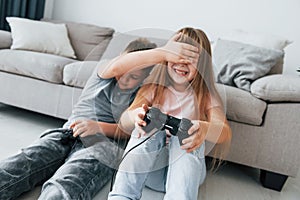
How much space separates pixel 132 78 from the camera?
1.01 metres

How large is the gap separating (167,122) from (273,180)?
100cm

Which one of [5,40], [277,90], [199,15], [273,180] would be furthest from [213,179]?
[5,40]

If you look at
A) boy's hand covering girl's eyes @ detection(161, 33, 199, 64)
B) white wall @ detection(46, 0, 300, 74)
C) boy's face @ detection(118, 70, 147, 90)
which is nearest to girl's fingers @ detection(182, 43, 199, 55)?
boy's hand covering girl's eyes @ detection(161, 33, 199, 64)

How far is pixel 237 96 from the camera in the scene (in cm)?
170

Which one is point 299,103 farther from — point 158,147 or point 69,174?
point 69,174

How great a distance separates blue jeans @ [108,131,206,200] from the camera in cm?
114

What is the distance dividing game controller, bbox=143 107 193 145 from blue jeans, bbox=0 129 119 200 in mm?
165

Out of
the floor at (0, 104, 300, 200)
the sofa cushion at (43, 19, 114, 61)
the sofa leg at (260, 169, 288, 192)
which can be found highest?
the sofa cushion at (43, 19, 114, 61)

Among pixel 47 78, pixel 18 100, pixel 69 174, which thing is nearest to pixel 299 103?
pixel 69 174

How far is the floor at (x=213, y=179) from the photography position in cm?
158

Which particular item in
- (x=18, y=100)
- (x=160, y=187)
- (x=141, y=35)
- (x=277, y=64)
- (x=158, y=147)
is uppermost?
(x=141, y=35)

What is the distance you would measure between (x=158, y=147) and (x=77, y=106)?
29 cm

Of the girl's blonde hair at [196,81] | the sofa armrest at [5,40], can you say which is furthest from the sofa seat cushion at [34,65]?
the girl's blonde hair at [196,81]

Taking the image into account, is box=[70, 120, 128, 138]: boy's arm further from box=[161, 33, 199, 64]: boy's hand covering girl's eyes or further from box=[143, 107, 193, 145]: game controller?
box=[161, 33, 199, 64]: boy's hand covering girl's eyes
